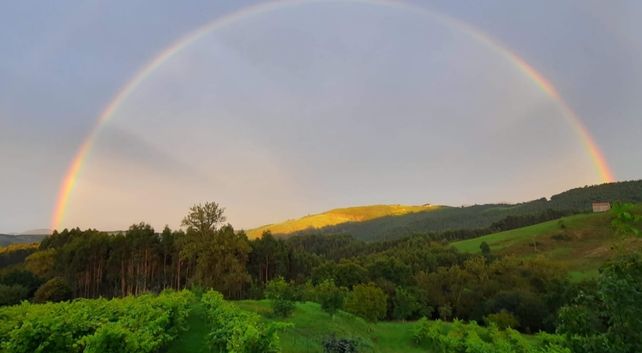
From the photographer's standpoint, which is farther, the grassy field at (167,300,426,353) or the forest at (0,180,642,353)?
the forest at (0,180,642,353)

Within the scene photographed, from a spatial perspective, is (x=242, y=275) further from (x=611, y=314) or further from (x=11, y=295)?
(x=611, y=314)

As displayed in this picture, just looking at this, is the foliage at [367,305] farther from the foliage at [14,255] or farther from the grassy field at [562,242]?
the foliage at [14,255]

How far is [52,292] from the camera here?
62469mm

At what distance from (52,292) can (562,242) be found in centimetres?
13459

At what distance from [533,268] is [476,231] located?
101846mm

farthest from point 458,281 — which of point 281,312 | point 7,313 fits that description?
point 7,313

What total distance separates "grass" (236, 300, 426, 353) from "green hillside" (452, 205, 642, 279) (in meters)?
89.7

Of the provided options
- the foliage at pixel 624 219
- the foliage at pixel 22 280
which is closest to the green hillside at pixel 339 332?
the foliage at pixel 624 219

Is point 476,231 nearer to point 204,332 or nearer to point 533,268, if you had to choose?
point 533,268

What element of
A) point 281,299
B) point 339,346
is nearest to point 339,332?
point 281,299

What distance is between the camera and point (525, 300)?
64.1 metres

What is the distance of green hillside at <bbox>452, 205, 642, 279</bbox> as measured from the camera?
112875mm

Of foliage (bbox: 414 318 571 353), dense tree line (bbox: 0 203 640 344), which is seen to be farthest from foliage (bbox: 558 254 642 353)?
dense tree line (bbox: 0 203 640 344)

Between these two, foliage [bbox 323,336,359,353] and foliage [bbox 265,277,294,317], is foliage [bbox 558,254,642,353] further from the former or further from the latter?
foliage [bbox 265,277,294,317]
